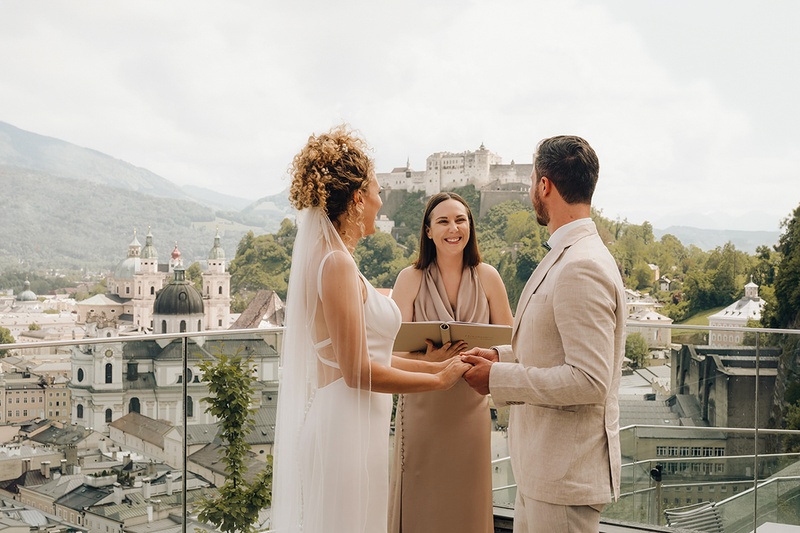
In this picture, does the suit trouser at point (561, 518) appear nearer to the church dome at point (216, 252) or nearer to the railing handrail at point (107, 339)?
the railing handrail at point (107, 339)

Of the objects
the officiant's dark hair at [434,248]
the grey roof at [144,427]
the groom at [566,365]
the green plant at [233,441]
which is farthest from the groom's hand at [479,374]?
the grey roof at [144,427]

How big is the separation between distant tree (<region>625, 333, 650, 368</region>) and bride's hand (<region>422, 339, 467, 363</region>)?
1.30 metres

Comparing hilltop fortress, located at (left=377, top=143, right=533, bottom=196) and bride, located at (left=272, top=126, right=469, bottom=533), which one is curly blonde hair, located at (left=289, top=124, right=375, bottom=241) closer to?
bride, located at (left=272, top=126, right=469, bottom=533)

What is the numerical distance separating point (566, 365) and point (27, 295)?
7286 cm

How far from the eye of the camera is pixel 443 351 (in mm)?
2045

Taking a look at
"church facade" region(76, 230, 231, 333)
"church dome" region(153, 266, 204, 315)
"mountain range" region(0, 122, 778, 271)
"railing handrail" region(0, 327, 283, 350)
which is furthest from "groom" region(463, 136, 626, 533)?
"mountain range" region(0, 122, 778, 271)

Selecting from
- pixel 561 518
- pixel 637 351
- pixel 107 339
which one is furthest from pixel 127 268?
pixel 561 518

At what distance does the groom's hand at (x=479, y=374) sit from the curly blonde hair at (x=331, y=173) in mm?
501

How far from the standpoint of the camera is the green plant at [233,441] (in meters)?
2.71

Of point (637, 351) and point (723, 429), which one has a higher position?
point (637, 351)

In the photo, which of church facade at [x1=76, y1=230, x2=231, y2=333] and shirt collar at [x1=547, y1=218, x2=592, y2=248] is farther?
church facade at [x1=76, y1=230, x2=231, y2=333]

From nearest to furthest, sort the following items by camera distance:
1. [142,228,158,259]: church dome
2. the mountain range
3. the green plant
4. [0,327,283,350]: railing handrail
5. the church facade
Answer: [0,327,283,350]: railing handrail → the green plant → the church facade → [142,228,158,259]: church dome → the mountain range

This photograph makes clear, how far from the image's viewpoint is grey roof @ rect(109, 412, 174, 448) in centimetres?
252

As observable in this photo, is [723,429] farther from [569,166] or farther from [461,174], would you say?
[461,174]
